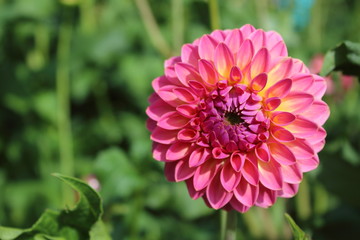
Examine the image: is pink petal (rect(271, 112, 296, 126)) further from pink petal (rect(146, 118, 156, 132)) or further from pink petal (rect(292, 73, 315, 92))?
pink petal (rect(146, 118, 156, 132))

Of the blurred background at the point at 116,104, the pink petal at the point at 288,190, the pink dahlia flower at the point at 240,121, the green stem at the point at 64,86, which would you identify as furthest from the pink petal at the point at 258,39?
the green stem at the point at 64,86

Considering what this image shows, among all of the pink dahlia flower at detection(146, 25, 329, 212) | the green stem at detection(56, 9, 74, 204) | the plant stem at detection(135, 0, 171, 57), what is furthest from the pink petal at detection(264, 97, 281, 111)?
the green stem at detection(56, 9, 74, 204)

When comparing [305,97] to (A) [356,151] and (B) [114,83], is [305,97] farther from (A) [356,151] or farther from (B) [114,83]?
(B) [114,83]

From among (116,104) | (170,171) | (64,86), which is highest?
(170,171)

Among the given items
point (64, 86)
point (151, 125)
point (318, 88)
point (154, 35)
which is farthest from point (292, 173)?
point (64, 86)

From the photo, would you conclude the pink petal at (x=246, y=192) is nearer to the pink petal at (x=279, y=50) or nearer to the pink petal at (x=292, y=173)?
the pink petal at (x=292, y=173)

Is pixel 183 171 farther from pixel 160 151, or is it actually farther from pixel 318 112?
pixel 318 112

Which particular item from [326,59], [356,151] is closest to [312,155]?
[326,59]
